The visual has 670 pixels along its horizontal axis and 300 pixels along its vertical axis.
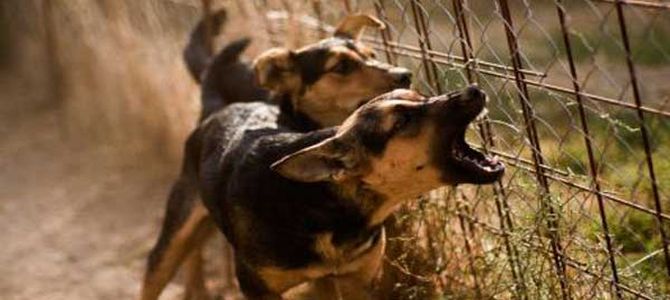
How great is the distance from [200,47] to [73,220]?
6.24 feet

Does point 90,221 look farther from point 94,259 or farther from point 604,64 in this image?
point 604,64

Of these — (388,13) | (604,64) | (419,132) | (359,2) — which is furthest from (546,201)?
(604,64)

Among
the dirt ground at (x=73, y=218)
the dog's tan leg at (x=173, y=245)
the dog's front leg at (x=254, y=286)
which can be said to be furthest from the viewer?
the dirt ground at (x=73, y=218)

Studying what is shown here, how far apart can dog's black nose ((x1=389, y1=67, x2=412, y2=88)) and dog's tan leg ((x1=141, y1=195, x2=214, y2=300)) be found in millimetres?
1137

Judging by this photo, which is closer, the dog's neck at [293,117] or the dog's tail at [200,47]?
the dog's neck at [293,117]

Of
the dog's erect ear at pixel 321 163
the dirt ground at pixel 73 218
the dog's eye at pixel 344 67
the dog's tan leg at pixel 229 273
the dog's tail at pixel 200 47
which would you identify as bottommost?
the dirt ground at pixel 73 218

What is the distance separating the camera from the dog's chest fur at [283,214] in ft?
13.2

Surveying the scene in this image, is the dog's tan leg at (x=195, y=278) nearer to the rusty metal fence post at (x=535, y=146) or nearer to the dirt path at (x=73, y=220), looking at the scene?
the dirt path at (x=73, y=220)

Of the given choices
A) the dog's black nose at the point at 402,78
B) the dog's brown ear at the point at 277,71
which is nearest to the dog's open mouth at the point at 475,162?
the dog's black nose at the point at 402,78

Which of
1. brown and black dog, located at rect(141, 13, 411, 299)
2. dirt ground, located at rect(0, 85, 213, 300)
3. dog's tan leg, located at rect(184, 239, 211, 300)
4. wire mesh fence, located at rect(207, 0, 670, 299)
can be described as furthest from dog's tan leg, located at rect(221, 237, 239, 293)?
wire mesh fence, located at rect(207, 0, 670, 299)

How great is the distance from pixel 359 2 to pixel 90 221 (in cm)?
280

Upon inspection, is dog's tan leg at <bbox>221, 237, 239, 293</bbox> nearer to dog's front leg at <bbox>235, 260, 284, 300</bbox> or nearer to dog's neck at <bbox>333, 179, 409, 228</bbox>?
dog's front leg at <bbox>235, 260, 284, 300</bbox>

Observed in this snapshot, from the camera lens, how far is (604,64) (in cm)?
709

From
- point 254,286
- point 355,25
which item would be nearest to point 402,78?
point 355,25
